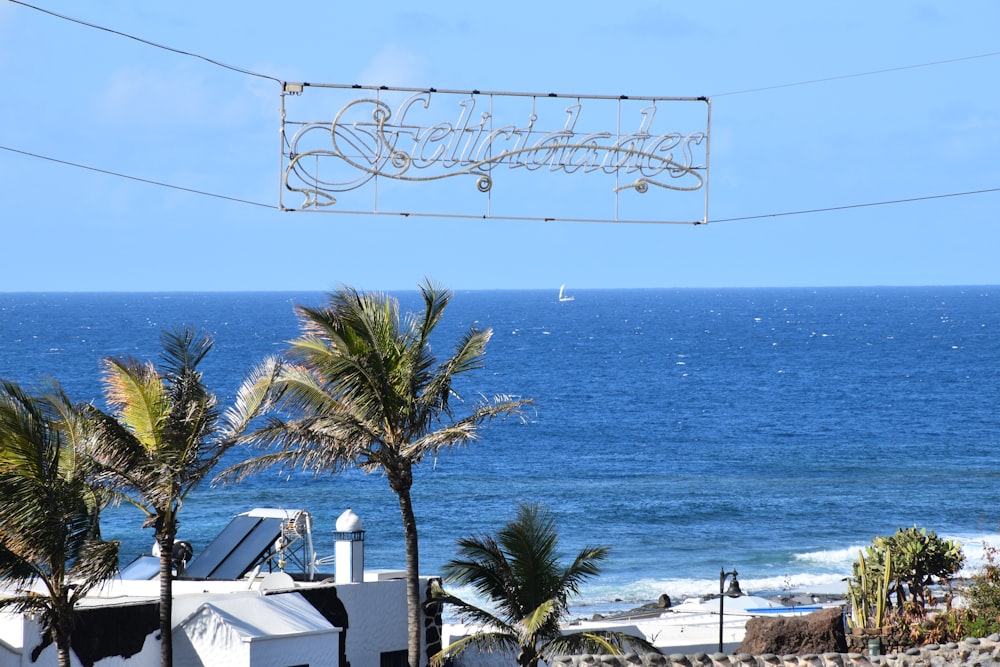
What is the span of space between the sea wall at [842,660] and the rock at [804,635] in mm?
8970

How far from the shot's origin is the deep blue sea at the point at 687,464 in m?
55.7

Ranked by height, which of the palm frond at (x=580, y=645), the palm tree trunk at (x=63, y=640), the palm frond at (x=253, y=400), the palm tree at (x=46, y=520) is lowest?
the palm frond at (x=580, y=645)

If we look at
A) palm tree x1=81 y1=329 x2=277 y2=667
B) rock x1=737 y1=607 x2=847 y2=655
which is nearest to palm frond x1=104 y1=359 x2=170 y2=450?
palm tree x1=81 y1=329 x2=277 y2=667

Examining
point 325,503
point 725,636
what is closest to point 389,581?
point 725,636

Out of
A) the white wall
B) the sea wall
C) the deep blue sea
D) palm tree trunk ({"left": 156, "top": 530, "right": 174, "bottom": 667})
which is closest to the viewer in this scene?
the sea wall

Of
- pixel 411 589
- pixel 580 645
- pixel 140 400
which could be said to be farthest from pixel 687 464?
pixel 140 400

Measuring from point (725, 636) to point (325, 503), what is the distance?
121 feet

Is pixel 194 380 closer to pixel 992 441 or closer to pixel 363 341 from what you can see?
pixel 363 341

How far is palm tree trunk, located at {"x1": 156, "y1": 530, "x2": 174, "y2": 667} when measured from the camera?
16984 mm

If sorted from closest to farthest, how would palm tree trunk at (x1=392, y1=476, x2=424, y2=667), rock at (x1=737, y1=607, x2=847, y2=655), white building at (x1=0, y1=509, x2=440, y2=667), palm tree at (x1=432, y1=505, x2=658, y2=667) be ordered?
white building at (x1=0, y1=509, x2=440, y2=667) < palm tree at (x1=432, y1=505, x2=658, y2=667) < palm tree trunk at (x1=392, y1=476, x2=424, y2=667) < rock at (x1=737, y1=607, x2=847, y2=655)

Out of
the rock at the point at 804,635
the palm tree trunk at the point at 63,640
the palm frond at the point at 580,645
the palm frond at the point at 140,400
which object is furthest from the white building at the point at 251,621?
the rock at the point at 804,635

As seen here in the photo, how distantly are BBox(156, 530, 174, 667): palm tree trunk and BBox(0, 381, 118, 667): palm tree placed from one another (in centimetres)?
65

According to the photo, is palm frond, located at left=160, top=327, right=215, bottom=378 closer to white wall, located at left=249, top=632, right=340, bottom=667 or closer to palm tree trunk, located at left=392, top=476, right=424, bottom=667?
palm tree trunk, located at left=392, top=476, right=424, bottom=667

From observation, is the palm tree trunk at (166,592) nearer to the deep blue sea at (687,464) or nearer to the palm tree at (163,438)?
the palm tree at (163,438)
